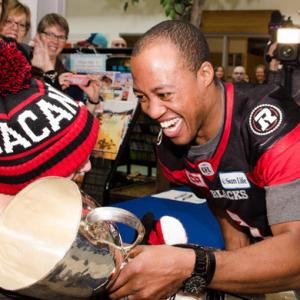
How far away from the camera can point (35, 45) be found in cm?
273

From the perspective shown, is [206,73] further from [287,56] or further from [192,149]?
[287,56]

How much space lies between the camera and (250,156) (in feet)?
4.27

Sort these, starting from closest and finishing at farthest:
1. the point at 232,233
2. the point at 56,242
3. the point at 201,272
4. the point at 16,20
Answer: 1. the point at 56,242
2. the point at 201,272
3. the point at 232,233
4. the point at 16,20

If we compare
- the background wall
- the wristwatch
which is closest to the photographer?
the wristwatch

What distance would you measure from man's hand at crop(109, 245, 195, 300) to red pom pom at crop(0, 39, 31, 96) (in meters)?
0.38

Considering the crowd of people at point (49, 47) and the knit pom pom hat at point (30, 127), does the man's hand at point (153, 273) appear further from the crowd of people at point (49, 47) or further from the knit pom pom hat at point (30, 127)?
the crowd of people at point (49, 47)

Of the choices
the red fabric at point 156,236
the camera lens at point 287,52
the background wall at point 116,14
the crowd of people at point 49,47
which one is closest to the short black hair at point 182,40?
the red fabric at point 156,236

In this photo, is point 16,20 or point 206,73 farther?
point 16,20

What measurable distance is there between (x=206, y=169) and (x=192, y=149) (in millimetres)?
68

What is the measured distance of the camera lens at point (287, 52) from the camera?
299 cm

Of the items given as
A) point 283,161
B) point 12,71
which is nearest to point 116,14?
point 283,161

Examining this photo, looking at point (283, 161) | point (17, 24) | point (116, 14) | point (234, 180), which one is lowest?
point (234, 180)

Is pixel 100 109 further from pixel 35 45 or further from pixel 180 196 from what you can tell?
pixel 180 196

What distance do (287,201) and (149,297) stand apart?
0.37 meters
